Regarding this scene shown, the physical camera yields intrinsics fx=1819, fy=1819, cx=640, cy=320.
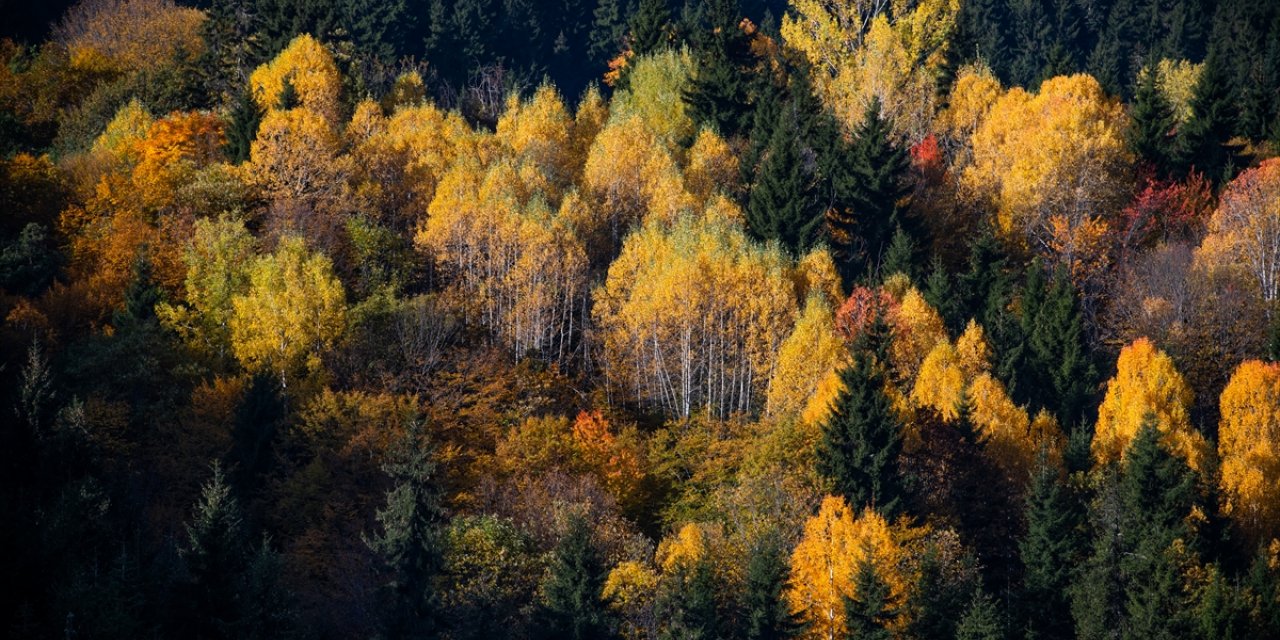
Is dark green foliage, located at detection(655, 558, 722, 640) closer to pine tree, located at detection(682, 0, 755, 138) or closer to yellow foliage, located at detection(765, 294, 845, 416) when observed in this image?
yellow foliage, located at detection(765, 294, 845, 416)

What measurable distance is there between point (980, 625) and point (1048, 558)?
623 centimetres

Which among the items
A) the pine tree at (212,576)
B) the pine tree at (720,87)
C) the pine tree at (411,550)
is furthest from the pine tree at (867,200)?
the pine tree at (212,576)

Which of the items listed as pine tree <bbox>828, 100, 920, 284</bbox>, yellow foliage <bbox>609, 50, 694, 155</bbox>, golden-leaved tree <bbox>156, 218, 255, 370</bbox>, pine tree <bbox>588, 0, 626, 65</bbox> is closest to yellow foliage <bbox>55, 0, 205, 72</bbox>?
yellow foliage <bbox>609, 50, 694, 155</bbox>

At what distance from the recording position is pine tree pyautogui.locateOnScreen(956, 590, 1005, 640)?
2176 inches

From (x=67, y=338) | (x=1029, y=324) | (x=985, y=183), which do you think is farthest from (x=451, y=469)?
(x=985, y=183)

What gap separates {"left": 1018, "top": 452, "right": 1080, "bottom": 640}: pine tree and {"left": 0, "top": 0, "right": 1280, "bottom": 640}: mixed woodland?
0.45ft

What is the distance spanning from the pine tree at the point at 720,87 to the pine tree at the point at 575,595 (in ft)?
112

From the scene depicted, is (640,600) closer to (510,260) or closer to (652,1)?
(510,260)

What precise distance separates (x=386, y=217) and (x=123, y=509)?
880 inches

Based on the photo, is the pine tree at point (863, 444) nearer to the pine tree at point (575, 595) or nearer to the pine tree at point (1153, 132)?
the pine tree at point (575, 595)

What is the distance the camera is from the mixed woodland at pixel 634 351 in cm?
5569

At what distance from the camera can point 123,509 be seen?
57.1m

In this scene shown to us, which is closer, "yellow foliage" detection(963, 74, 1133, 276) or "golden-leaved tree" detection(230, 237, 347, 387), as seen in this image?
"golden-leaved tree" detection(230, 237, 347, 387)

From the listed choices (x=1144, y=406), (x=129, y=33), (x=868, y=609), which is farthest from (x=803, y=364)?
(x=129, y=33)
